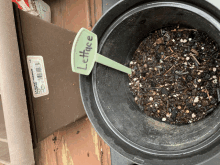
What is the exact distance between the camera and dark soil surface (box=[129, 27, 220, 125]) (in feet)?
2.03

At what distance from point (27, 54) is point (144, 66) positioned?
1.56ft

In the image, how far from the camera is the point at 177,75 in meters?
0.65

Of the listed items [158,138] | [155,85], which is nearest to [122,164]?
[158,138]

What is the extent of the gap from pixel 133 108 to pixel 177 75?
24 cm

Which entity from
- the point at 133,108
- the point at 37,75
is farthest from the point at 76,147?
the point at 37,75

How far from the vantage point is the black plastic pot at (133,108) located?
0.48 metres

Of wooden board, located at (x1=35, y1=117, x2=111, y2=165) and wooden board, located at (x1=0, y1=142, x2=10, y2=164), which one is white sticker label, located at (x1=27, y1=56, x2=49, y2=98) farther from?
wooden board, located at (x1=35, y1=117, x2=111, y2=165)

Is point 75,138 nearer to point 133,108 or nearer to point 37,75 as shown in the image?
point 133,108

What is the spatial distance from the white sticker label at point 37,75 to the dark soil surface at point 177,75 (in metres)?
0.38

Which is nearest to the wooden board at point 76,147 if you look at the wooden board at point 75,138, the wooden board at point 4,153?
the wooden board at point 75,138

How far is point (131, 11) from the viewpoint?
524 mm

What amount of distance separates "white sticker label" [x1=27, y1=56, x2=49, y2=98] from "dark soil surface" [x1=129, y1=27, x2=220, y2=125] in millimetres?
383

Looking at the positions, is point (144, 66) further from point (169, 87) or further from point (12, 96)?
point (12, 96)

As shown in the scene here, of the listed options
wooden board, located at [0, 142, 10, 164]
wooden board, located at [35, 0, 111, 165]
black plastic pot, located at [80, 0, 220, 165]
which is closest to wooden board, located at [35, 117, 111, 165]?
wooden board, located at [35, 0, 111, 165]
